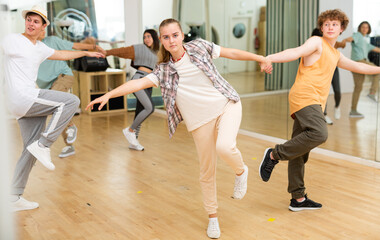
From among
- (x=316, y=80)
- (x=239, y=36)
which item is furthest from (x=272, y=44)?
(x=316, y=80)

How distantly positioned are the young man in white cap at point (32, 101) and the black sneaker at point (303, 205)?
6.02ft

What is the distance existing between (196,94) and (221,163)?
2205 mm

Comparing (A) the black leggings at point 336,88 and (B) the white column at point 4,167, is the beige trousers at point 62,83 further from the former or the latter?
(B) the white column at point 4,167

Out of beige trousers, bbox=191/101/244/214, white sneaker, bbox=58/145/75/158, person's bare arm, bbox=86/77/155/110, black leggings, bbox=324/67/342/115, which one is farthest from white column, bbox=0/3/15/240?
black leggings, bbox=324/67/342/115

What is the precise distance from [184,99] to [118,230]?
107 cm

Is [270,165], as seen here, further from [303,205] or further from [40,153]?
[40,153]

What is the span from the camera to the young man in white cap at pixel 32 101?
3.47 m

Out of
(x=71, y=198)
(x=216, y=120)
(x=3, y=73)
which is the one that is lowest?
(x=71, y=198)

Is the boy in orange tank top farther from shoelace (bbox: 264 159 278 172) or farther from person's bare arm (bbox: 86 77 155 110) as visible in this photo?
person's bare arm (bbox: 86 77 155 110)

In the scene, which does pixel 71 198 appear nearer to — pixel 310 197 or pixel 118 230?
pixel 118 230

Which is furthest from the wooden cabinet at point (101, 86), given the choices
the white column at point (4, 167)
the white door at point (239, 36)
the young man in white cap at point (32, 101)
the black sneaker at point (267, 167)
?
the white column at point (4, 167)

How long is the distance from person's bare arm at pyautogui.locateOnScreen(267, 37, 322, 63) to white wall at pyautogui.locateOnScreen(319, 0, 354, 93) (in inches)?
70.4

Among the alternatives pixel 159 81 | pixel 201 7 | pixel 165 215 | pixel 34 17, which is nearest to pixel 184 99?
pixel 159 81

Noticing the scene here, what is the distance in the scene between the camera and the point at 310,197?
3.98 metres
